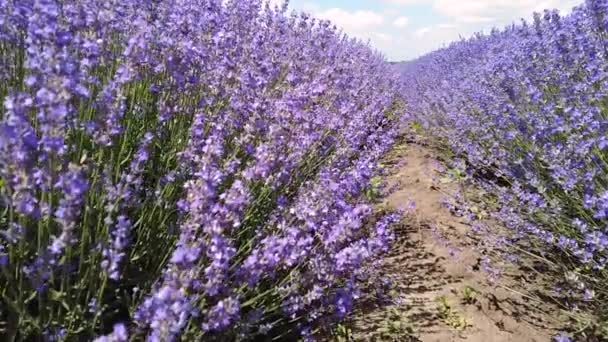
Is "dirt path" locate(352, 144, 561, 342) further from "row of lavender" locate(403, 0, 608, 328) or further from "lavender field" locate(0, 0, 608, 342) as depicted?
"row of lavender" locate(403, 0, 608, 328)

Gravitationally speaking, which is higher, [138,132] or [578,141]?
[578,141]

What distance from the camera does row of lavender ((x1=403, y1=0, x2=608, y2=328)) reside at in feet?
8.83

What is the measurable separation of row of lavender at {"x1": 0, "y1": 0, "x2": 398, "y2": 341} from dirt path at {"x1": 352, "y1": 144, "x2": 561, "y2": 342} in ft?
0.91

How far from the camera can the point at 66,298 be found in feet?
4.99

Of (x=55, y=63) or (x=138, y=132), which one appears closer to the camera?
(x=55, y=63)

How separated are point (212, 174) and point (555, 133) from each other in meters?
2.55

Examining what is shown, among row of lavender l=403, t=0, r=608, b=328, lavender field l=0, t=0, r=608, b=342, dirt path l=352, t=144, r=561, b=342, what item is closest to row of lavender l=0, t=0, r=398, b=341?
lavender field l=0, t=0, r=608, b=342

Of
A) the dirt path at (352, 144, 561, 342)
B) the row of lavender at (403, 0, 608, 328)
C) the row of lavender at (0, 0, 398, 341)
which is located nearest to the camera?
the row of lavender at (0, 0, 398, 341)

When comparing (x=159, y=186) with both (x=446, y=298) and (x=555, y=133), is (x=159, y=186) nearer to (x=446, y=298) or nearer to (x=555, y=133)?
(x=446, y=298)

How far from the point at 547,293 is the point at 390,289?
0.94 m

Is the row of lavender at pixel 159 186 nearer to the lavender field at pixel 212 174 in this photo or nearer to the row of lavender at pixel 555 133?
the lavender field at pixel 212 174

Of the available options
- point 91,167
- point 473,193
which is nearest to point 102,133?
point 91,167

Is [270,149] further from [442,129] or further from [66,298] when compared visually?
[442,129]

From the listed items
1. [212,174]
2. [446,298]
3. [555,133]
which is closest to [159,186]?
[212,174]
